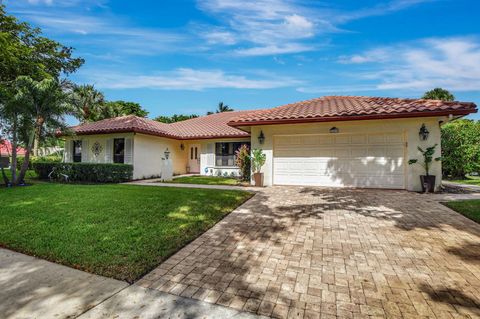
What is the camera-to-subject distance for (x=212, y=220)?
5.27 m

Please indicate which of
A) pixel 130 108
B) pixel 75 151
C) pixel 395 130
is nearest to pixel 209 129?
pixel 75 151

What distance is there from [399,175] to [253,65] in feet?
29.7

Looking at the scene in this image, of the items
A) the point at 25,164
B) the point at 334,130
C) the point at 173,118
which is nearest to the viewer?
the point at 334,130

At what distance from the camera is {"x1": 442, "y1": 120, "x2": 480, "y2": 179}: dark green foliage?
12758mm

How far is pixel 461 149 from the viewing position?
12977 millimetres

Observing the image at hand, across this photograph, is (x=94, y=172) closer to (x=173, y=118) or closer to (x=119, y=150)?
(x=119, y=150)

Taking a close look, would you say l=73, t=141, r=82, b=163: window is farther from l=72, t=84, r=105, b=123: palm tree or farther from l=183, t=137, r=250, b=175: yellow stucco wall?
l=72, t=84, r=105, b=123: palm tree

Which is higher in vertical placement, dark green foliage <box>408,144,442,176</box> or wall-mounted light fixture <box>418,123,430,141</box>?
wall-mounted light fixture <box>418,123,430,141</box>

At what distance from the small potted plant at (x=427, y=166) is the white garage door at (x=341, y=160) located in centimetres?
62

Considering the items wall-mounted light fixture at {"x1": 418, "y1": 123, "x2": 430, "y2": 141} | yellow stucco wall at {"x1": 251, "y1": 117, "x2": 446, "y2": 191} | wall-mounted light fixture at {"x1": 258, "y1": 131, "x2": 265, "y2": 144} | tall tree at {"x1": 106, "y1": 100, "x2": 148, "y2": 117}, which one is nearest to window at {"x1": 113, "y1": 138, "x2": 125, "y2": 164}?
wall-mounted light fixture at {"x1": 258, "y1": 131, "x2": 265, "y2": 144}

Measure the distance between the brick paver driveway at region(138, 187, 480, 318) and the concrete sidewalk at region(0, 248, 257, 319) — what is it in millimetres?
189

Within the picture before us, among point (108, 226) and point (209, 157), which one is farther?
point (209, 157)

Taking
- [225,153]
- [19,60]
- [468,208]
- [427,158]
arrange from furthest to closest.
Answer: [225,153] → [19,60] → [427,158] → [468,208]

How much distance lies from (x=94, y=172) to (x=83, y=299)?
11.7 m
